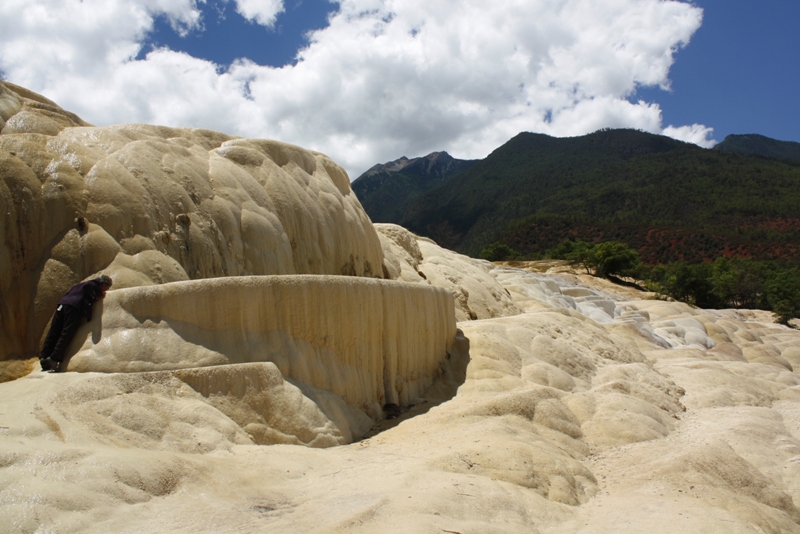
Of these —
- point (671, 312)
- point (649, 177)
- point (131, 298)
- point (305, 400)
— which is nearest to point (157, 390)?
point (131, 298)

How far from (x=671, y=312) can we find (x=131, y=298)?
914 inches

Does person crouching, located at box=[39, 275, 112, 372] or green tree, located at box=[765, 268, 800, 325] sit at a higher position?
person crouching, located at box=[39, 275, 112, 372]

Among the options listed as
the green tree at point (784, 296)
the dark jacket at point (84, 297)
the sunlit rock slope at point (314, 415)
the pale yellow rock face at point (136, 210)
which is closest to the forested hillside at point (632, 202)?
the green tree at point (784, 296)

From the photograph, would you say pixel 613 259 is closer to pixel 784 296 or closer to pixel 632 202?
pixel 784 296

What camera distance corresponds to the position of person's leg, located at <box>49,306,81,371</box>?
18.3 feet

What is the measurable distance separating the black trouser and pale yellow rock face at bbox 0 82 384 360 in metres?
0.72

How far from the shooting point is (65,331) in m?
5.68

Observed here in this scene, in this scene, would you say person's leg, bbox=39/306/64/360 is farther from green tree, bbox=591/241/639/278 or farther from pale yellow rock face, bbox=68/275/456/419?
green tree, bbox=591/241/639/278

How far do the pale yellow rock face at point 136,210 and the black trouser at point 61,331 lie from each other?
0.72 metres

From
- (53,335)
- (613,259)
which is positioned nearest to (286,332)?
(53,335)

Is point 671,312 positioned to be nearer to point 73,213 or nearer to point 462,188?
point 73,213

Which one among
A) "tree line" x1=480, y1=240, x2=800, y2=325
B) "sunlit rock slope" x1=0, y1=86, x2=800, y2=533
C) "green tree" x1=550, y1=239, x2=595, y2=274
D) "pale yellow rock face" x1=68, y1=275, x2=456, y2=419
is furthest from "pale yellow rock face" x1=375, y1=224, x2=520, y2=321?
"green tree" x1=550, y1=239, x2=595, y2=274

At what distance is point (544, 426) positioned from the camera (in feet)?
24.5

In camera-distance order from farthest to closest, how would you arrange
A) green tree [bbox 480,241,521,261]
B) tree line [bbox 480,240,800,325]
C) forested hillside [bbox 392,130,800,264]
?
forested hillside [bbox 392,130,800,264] → green tree [bbox 480,241,521,261] → tree line [bbox 480,240,800,325]
